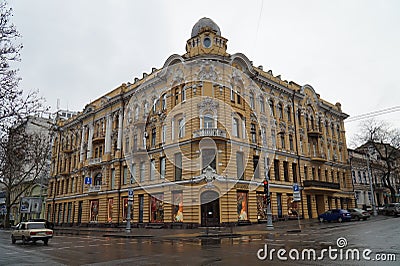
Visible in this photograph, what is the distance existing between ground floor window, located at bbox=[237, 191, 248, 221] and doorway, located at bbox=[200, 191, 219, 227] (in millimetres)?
2577

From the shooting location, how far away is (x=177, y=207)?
30578mm

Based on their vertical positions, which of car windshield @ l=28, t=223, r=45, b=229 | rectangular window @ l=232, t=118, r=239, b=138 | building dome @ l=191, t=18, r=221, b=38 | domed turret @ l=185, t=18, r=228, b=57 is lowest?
car windshield @ l=28, t=223, r=45, b=229

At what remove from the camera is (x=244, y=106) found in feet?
113

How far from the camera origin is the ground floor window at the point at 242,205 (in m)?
30.2

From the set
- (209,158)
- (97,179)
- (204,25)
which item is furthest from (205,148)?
(97,179)

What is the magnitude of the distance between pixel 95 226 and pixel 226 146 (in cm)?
2228

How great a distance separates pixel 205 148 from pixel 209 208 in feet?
18.1

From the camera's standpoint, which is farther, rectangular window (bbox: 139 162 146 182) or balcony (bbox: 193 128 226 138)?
rectangular window (bbox: 139 162 146 182)

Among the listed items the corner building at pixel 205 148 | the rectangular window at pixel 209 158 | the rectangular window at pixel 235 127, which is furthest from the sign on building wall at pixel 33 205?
the rectangular window at pixel 235 127

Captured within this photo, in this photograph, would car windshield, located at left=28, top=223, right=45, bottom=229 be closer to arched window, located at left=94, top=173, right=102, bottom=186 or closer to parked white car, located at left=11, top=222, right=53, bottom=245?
parked white car, located at left=11, top=222, right=53, bottom=245

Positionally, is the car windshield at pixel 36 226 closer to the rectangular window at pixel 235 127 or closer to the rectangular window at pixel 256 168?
the rectangular window at pixel 235 127

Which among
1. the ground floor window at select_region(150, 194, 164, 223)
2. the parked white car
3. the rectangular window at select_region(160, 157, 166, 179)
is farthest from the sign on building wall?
the parked white car

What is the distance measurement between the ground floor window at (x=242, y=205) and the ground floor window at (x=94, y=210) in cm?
2090

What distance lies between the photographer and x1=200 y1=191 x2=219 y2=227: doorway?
28562 mm
